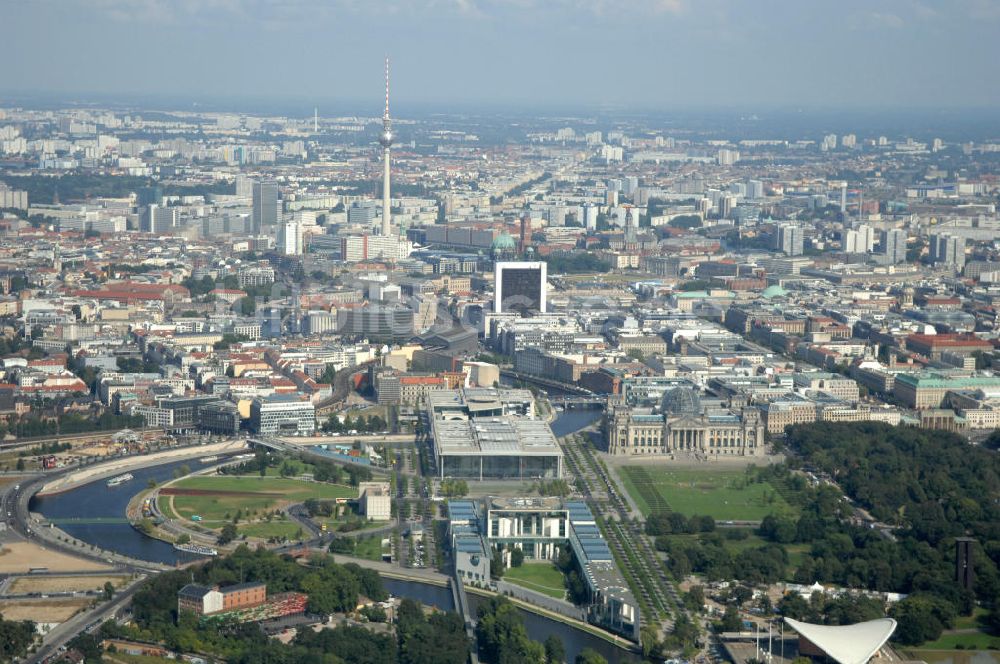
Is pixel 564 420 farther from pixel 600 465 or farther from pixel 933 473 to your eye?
pixel 933 473

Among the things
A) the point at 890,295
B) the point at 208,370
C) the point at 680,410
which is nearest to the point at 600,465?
the point at 680,410

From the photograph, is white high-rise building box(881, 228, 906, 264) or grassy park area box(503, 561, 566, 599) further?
white high-rise building box(881, 228, 906, 264)

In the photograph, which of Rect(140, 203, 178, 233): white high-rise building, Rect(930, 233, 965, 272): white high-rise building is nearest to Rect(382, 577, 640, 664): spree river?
Rect(930, 233, 965, 272): white high-rise building

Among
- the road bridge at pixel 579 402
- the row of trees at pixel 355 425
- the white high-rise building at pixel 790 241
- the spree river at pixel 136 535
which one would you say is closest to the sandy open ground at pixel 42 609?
the spree river at pixel 136 535

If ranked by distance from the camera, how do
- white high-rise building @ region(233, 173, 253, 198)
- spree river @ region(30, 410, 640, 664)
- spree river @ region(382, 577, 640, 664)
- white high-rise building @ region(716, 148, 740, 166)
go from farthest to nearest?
white high-rise building @ region(716, 148, 740, 166) → white high-rise building @ region(233, 173, 253, 198) → spree river @ region(30, 410, 640, 664) → spree river @ region(382, 577, 640, 664)

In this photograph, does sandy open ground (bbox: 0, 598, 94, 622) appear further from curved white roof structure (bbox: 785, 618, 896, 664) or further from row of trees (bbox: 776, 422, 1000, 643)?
row of trees (bbox: 776, 422, 1000, 643)

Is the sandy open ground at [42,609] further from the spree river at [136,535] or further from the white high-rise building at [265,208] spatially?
the white high-rise building at [265,208]
